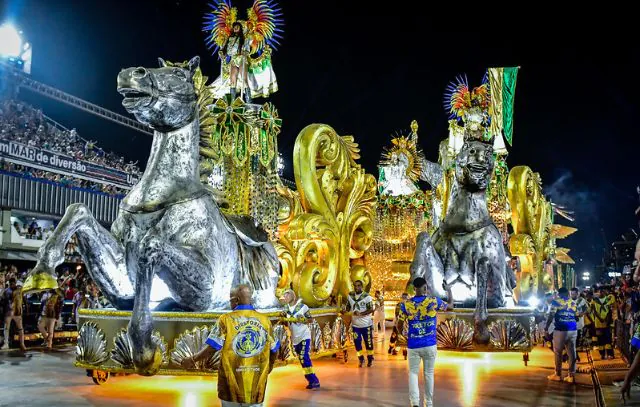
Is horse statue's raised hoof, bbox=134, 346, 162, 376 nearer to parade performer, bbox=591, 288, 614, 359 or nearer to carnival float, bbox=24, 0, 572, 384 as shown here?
carnival float, bbox=24, 0, 572, 384

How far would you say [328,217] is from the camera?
28.4 ft

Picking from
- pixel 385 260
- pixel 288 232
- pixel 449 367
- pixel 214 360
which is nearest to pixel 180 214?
pixel 214 360

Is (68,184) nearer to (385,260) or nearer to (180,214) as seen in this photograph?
(385,260)

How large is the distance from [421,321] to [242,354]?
230 centimetres

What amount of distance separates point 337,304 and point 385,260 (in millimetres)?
3240

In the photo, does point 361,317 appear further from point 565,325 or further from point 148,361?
point 148,361

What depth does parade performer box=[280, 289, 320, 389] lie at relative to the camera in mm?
6867

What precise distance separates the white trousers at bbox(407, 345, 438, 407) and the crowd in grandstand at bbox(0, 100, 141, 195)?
14791 millimetres

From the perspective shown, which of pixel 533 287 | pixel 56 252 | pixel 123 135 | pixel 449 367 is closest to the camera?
pixel 56 252

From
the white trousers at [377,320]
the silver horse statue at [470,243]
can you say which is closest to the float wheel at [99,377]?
the silver horse statue at [470,243]

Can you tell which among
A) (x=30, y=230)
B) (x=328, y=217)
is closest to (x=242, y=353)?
(x=328, y=217)

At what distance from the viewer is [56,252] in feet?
16.6

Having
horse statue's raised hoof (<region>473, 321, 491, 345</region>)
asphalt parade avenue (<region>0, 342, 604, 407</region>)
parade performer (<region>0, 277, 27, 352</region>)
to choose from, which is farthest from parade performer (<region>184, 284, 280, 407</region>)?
parade performer (<region>0, 277, 27, 352</region>)

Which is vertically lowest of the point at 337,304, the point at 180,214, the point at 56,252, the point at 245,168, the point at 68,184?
the point at 337,304
